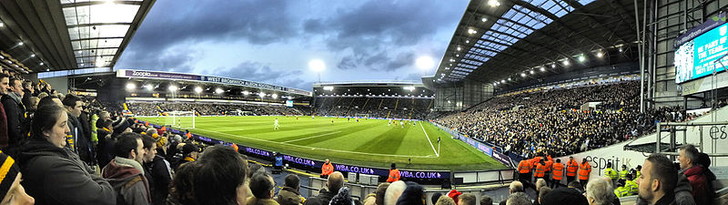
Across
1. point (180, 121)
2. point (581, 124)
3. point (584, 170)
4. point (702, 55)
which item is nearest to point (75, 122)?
point (584, 170)

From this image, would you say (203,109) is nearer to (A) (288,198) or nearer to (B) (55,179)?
(A) (288,198)

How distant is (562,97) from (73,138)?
41.3 m

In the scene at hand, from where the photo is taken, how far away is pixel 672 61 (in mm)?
15219

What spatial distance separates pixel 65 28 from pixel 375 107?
3040 inches

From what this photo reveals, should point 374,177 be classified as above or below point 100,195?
below

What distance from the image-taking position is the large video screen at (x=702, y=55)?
382 inches

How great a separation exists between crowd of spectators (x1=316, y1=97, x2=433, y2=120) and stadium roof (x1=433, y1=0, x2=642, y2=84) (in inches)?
1750

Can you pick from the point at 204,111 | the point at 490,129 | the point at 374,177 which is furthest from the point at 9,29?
the point at 204,111

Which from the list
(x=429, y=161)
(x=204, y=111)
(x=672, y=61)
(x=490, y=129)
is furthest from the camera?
(x=204, y=111)

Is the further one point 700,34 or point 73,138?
point 700,34

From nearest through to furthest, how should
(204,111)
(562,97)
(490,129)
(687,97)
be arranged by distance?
1. (687,97)
2. (490,129)
3. (562,97)
4. (204,111)

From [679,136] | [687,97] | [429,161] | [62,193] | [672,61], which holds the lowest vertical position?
[429,161]

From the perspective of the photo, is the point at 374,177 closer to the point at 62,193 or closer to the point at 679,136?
the point at 62,193

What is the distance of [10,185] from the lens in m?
1.40
